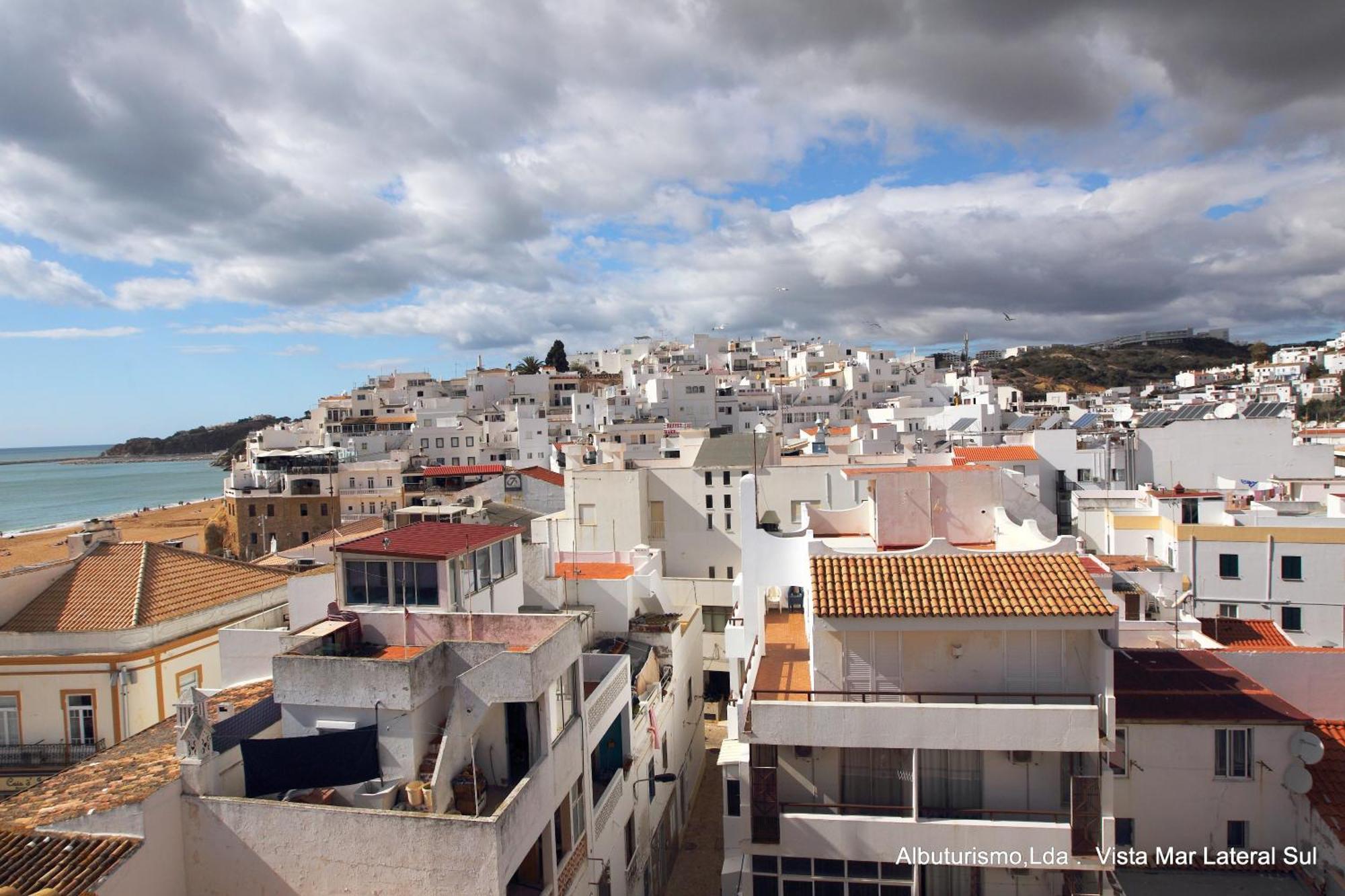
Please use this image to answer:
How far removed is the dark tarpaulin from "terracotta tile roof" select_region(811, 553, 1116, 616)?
705 cm

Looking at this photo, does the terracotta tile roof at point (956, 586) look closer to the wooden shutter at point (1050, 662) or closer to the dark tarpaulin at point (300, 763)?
the wooden shutter at point (1050, 662)

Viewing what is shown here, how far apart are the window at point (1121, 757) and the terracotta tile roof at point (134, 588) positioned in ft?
61.6

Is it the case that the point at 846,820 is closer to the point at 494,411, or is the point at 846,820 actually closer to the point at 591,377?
the point at 494,411

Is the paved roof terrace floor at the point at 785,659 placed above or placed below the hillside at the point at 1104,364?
below

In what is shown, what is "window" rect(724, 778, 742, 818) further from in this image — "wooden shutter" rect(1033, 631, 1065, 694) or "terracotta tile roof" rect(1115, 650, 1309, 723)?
"terracotta tile roof" rect(1115, 650, 1309, 723)

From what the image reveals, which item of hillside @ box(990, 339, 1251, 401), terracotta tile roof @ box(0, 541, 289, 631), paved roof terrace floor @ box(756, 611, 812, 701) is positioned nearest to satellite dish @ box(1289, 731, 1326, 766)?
paved roof terrace floor @ box(756, 611, 812, 701)

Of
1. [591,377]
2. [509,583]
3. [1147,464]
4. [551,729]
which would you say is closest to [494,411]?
[591,377]

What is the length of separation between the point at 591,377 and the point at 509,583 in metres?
90.2

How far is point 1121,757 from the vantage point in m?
12.8

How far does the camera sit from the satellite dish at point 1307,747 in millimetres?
12141

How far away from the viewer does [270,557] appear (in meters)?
28.9

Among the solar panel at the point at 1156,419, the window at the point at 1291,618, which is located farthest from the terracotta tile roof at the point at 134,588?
the solar panel at the point at 1156,419

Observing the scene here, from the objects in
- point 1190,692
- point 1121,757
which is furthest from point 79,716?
point 1190,692

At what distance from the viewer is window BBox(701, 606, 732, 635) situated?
2828 cm
